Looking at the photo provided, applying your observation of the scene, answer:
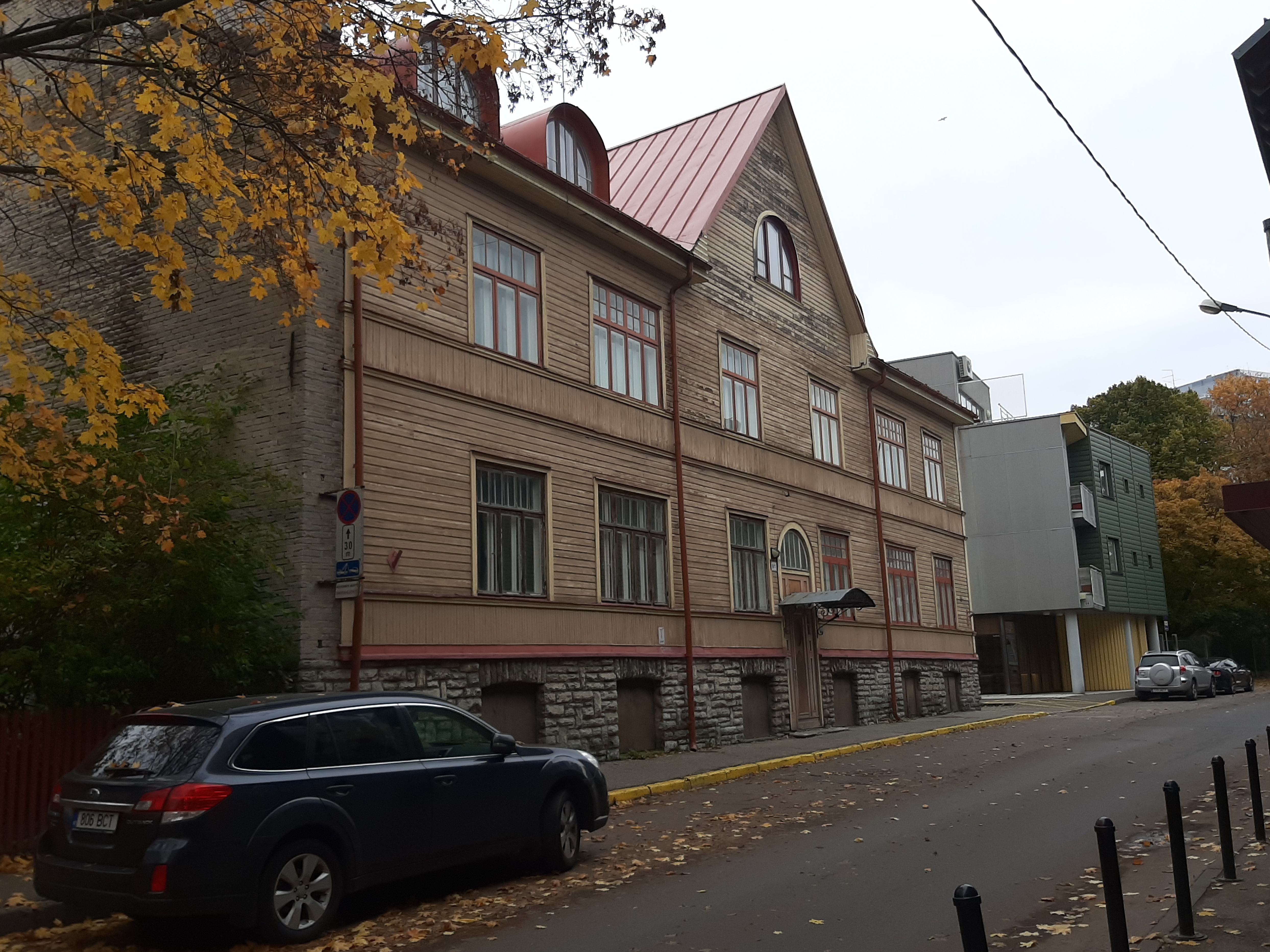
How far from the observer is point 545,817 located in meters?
9.17

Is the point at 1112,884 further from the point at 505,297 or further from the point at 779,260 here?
the point at 779,260

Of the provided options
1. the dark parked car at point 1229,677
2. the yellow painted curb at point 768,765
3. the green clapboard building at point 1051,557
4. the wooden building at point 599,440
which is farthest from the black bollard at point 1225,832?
the dark parked car at point 1229,677

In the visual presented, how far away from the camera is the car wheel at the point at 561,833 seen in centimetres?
913

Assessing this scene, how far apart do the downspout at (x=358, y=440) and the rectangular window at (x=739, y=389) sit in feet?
30.4

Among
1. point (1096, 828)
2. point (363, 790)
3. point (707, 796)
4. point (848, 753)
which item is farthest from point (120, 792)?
point (848, 753)

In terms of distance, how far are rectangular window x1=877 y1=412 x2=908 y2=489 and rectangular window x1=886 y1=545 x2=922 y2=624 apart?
5.91ft

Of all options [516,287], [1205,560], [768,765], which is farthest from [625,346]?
[1205,560]

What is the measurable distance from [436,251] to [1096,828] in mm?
12097

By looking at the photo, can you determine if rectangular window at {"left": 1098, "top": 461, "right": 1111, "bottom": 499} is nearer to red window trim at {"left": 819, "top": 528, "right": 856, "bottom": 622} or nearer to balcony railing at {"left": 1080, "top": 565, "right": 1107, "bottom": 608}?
balcony railing at {"left": 1080, "top": 565, "right": 1107, "bottom": 608}

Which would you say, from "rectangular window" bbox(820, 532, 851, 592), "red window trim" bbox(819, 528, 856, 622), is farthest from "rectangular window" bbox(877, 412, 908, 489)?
"rectangular window" bbox(820, 532, 851, 592)

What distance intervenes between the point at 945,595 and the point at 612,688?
1653cm

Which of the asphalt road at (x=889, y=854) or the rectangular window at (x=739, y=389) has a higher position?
the rectangular window at (x=739, y=389)

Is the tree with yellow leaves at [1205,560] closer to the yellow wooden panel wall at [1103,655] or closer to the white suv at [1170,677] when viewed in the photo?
the yellow wooden panel wall at [1103,655]

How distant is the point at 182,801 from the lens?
6785 millimetres
